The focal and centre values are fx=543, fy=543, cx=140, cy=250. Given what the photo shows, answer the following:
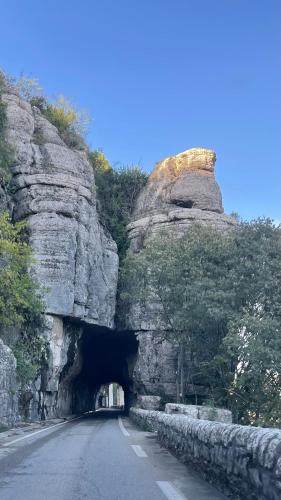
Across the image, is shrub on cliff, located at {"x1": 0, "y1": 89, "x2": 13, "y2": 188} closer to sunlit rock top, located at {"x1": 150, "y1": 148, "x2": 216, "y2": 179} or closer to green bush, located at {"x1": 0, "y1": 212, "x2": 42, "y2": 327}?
green bush, located at {"x1": 0, "y1": 212, "x2": 42, "y2": 327}

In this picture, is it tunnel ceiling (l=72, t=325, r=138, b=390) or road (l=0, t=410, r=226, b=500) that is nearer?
road (l=0, t=410, r=226, b=500)

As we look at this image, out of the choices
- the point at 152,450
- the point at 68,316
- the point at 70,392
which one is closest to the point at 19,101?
the point at 68,316

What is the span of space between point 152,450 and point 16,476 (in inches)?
178

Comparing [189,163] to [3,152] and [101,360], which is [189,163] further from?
[101,360]

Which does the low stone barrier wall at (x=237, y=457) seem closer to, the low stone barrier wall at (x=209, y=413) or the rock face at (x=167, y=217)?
the low stone barrier wall at (x=209, y=413)

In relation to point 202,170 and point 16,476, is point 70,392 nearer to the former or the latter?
point 202,170

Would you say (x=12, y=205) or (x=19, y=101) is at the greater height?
(x=19, y=101)

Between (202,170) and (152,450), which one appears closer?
(152,450)

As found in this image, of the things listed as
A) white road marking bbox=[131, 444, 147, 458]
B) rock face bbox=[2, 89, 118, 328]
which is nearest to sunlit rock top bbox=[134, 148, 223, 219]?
rock face bbox=[2, 89, 118, 328]

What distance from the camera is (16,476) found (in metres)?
8.04

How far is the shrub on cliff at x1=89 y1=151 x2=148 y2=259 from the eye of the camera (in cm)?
4328

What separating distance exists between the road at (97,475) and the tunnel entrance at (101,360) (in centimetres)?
2551

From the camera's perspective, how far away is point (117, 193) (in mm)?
45938

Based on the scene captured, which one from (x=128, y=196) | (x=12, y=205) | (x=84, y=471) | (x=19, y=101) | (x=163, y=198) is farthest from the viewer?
(x=128, y=196)
